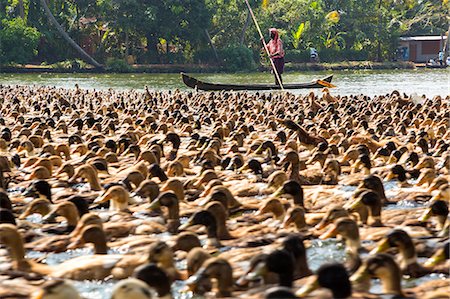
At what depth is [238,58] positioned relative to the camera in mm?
52156

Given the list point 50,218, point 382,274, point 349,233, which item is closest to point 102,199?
point 50,218

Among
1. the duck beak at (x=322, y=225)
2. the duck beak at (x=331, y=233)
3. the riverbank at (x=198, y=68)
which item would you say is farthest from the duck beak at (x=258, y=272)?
the riverbank at (x=198, y=68)

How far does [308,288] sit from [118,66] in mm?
46222

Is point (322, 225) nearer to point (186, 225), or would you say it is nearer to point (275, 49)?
point (186, 225)

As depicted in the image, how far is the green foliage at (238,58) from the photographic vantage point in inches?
2057

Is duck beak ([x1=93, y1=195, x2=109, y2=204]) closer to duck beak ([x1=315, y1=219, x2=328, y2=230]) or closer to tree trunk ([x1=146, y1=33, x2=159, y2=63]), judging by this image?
duck beak ([x1=315, y1=219, x2=328, y2=230])

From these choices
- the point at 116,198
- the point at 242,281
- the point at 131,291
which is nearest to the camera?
the point at 131,291

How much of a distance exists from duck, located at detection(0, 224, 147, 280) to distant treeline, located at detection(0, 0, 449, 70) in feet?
Answer: 139

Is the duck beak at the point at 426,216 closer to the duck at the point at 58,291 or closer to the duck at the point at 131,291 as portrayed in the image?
the duck at the point at 131,291

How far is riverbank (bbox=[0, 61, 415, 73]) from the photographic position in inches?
1977

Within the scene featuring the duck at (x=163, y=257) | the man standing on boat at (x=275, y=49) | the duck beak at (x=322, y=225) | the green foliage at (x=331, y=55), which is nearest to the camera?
the duck at (x=163, y=257)

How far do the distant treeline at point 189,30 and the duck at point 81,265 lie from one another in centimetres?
4226

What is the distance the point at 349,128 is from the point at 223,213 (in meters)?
8.28

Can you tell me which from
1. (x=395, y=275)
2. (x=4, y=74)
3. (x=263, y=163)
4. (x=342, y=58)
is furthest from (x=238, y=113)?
(x=342, y=58)
